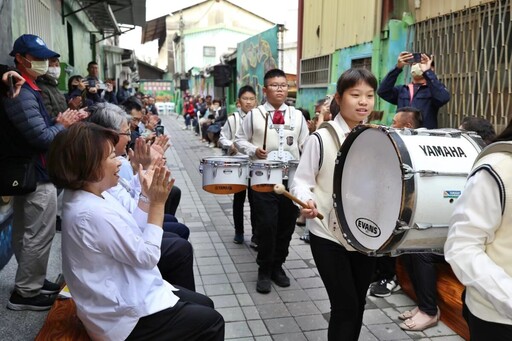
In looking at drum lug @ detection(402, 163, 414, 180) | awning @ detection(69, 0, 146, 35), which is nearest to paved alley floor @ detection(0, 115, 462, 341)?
drum lug @ detection(402, 163, 414, 180)

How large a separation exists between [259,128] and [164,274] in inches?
76.2

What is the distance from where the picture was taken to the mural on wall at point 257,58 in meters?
13.5

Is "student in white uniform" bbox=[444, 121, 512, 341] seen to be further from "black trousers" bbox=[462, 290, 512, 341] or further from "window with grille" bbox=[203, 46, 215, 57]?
"window with grille" bbox=[203, 46, 215, 57]

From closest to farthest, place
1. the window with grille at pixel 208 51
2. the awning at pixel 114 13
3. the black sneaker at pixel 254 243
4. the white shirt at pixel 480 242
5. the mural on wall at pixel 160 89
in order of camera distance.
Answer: the white shirt at pixel 480 242 < the black sneaker at pixel 254 243 < the awning at pixel 114 13 < the window with grille at pixel 208 51 < the mural on wall at pixel 160 89

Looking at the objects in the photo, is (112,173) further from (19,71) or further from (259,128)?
(259,128)

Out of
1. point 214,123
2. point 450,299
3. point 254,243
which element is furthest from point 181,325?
point 214,123

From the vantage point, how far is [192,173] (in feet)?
33.1

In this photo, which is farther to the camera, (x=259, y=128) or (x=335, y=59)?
(x=335, y=59)

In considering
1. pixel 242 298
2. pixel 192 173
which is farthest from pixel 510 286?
pixel 192 173

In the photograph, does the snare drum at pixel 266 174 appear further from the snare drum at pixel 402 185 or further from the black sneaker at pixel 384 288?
the snare drum at pixel 402 185

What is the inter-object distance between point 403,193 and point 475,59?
359 centimetres

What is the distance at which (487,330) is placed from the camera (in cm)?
166

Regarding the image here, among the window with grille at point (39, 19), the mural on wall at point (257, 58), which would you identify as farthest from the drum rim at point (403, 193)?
the mural on wall at point (257, 58)

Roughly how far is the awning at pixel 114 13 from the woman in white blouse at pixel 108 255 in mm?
8509
